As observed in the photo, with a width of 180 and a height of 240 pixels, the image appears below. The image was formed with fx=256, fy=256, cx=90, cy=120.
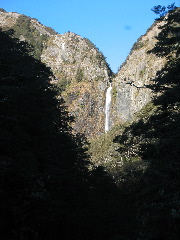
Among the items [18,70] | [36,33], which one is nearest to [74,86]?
[36,33]

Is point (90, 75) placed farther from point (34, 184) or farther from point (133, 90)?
point (34, 184)

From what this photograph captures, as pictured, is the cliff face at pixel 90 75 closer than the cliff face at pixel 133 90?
No

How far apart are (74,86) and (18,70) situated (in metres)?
96.9

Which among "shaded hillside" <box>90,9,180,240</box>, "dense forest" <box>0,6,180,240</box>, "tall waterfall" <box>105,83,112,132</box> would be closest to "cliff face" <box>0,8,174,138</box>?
"tall waterfall" <box>105,83,112,132</box>

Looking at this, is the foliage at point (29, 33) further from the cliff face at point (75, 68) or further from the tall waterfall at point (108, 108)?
the tall waterfall at point (108, 108)

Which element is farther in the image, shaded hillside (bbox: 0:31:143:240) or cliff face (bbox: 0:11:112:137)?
cliff face (bbox: 0:11:112:137)

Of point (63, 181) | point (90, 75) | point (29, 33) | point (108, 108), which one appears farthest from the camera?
point (29, 33)

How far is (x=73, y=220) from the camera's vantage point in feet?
34.6

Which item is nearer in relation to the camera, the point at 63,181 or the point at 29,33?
the point at 63,181

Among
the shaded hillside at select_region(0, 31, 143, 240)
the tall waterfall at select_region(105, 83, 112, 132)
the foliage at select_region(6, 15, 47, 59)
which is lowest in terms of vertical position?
the shaded hillside at select_region(0, 31, 143, 240)

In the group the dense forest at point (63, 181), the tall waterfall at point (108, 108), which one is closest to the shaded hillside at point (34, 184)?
the dense forest at point (63, 181)

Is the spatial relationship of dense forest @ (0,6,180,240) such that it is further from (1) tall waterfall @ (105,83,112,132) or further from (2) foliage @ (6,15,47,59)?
(2) foliage @ (6,15,47,59)

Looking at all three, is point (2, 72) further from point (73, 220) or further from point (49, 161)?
point (73, 220)

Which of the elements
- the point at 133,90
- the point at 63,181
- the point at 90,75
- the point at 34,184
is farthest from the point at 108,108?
the point at 34,184
